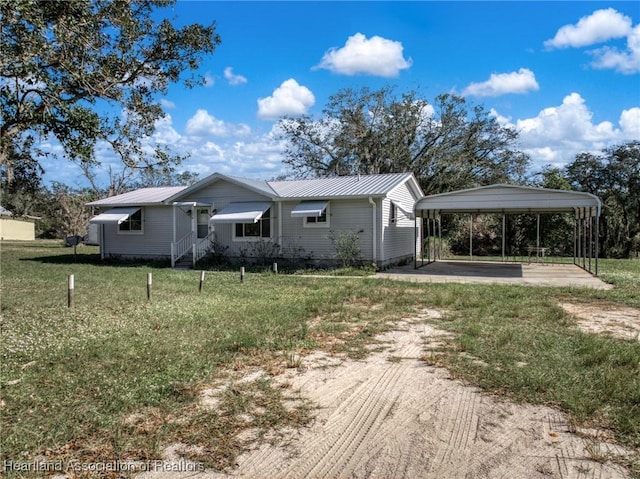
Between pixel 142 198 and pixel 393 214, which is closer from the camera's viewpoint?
pixel 393 214

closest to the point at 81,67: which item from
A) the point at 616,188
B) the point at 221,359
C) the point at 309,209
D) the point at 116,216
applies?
the point at 221,359

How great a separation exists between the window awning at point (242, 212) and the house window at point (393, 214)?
4593mm

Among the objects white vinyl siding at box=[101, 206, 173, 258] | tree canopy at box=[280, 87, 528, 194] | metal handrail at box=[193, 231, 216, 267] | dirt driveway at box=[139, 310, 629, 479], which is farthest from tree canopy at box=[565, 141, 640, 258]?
dirt driveway at box=[139, 310, 629, 479]

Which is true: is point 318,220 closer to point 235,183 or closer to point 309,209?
point 309,209

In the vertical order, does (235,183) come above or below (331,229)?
above

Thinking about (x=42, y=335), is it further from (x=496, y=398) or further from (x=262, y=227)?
(x=262, y=227)

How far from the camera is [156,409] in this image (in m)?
3.90

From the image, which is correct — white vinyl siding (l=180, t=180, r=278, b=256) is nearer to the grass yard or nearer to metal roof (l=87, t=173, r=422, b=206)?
metal roof (l=87, t=173, r=422, b=206)

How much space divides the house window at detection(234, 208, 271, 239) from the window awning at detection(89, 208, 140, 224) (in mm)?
5032

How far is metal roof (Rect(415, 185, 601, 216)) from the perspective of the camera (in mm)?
13508

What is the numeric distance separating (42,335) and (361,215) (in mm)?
11662

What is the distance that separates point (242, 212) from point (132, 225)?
22.0 ft

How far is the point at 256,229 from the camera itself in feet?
60.0

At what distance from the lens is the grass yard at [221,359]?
3.50m
